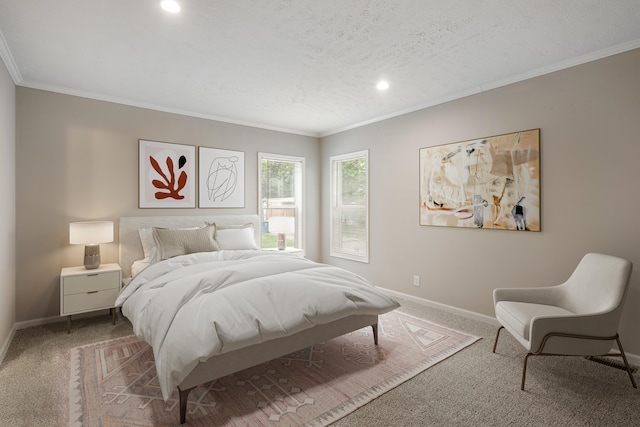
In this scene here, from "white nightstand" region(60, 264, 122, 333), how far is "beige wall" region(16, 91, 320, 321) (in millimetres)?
353

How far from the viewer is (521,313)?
2.53 metres

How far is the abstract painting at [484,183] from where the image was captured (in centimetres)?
321

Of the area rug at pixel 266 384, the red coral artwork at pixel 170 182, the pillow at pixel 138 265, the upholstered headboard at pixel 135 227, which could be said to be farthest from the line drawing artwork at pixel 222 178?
the area rug at pixel 266 384

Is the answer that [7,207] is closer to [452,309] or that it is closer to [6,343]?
[6,343]

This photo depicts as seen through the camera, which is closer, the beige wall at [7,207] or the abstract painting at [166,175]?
the beige wall at [7,207]

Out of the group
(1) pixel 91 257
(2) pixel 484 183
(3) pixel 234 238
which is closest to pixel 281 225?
(3) pixel 234 238

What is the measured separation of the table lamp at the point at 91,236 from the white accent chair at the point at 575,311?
3.91m

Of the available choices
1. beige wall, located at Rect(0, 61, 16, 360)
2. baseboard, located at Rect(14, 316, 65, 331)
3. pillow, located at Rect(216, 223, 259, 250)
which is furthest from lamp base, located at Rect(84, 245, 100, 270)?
pillow, located at Rect(216, 223, 259, 250)

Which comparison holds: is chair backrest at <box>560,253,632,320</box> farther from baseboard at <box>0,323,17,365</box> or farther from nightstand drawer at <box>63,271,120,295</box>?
baseboard at <box>0,323,17,365</box>

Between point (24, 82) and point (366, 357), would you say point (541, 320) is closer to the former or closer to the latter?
point (366, 357)

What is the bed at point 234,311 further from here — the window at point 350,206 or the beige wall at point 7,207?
the window at point 350,206

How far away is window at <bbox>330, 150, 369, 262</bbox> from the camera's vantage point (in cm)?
503

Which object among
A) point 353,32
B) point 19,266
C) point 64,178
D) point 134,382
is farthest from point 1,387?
point 353,32

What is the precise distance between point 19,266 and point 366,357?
3.61 metres
